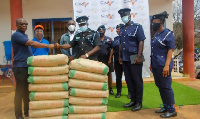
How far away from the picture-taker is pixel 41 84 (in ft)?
9.34

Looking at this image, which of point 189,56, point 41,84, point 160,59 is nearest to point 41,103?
point 41,84

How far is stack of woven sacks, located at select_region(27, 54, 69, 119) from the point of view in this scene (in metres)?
2.79

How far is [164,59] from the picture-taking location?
3299mm

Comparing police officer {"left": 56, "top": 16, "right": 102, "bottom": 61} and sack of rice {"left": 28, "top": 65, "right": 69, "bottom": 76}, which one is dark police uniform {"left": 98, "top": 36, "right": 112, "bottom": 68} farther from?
sack of rice {"left": 28, "top": 65, "right": 69, "bottom": 76}

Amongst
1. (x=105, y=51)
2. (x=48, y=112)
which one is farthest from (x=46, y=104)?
(x=105, y=51)

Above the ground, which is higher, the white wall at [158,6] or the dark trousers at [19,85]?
the white wall at [158,6]

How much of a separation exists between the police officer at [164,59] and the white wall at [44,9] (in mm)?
4813

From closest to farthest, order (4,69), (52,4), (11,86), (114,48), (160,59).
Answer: (160,59) → (114,48) → (11,86) → (4,69) → (52,4)

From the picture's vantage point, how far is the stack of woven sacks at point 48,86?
279cm

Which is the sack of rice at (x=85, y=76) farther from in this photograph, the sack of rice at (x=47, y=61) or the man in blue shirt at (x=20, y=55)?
the man in blue shirt at (x=20, y=55)

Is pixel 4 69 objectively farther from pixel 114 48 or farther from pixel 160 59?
pixel 160 59

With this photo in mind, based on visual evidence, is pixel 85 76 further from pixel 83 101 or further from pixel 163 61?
pixel 163 61

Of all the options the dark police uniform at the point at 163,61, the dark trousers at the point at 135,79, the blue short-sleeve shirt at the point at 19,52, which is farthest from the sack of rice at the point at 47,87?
the dark police uniform at the point at 163,61

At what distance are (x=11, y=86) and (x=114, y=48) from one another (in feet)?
12.7
